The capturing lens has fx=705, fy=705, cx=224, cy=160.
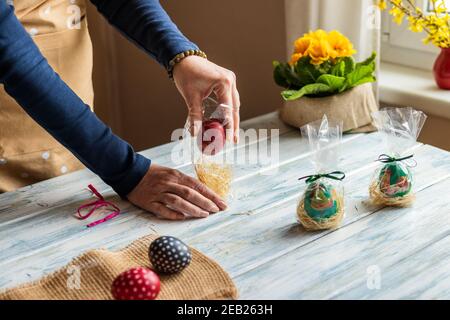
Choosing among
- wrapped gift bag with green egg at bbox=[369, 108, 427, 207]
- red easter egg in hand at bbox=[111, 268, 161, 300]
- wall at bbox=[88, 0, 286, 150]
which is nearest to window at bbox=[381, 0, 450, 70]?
wall at bbox=[88, 0, 286, 150]

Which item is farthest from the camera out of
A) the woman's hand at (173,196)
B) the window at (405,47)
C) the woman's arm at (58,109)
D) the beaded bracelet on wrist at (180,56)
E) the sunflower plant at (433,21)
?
the window at (405,47)

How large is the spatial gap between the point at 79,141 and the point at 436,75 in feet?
2.89

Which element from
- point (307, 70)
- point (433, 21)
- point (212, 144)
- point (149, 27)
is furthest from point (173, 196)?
point (433, 21)

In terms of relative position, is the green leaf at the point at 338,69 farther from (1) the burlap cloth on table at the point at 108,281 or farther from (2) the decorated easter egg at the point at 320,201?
(1) the burlap cloth on table at the point at 108,281

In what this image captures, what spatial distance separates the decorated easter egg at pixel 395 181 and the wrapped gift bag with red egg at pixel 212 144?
0.87 ft

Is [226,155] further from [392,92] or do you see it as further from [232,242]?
[392,92]

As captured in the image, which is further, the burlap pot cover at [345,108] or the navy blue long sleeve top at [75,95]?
the burlap pot cover at [345,108]

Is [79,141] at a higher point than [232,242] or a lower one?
higher

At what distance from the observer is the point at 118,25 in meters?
1.35

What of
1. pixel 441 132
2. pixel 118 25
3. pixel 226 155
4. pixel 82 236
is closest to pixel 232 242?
pixel 82 236

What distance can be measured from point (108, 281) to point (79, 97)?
48cm

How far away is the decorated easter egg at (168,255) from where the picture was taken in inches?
37.5

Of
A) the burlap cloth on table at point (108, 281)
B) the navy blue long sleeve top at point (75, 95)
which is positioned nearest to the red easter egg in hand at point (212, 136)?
the navy blue long sleeve top at point (75, 95)
